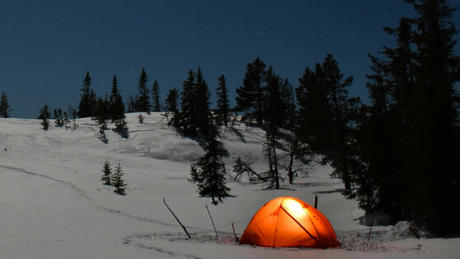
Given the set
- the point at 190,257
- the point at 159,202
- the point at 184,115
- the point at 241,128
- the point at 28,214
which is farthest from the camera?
the point at 241,128

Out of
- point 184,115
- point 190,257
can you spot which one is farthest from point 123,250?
point 184,115

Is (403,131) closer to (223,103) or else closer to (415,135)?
(415,135)

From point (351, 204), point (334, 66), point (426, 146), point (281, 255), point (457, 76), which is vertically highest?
point (334, 66)

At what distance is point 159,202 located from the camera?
778 inches

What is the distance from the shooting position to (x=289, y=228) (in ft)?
28.7

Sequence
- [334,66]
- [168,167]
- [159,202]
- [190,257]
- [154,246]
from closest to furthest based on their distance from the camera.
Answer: [190,257] < [154,246] < [159,202] < [334,66] < [168,167]

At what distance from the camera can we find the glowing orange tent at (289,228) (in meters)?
8.57

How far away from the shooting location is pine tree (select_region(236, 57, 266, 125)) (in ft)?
188

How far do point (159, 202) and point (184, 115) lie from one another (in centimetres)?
2803

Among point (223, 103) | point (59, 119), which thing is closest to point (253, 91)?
point (223, 103)

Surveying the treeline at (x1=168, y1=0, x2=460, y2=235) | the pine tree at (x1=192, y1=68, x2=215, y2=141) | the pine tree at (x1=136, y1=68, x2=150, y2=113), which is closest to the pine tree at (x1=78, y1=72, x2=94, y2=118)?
the pine tree at (x1=136, y1=68, x2=150, y2=113)

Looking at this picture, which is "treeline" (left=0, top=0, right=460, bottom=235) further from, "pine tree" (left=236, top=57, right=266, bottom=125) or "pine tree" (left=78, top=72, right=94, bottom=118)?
"pine tree" (left=78, top=72, right=94, bottom=118)

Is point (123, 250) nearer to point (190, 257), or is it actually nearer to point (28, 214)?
Answer: point (190, 257)

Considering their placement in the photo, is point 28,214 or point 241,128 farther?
point 241,128
